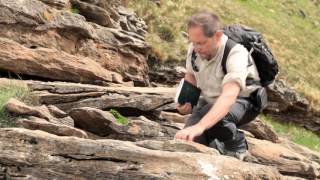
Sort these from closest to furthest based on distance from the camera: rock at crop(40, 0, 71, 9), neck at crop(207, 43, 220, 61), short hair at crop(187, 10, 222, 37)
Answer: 1. short hair at crop(187, 10, 222, 37)
2. neck at crop(207, 43, 220, 61)
3. rock at crop(40, 0, 71, 9)

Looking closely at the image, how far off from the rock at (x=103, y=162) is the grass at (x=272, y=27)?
16.1 meters

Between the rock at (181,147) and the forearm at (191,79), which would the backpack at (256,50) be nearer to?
the forearm at (191,79)

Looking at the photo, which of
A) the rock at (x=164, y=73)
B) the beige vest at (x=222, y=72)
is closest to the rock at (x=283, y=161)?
the beige vest at (x=222, y=72)

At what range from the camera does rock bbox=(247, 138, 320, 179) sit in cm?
1310

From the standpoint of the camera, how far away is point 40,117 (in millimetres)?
10484

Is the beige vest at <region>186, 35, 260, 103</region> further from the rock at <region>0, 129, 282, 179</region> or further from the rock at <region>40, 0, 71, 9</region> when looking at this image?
the rock at <region>40, 0, 71, 9</region>

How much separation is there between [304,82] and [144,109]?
73.4 feet

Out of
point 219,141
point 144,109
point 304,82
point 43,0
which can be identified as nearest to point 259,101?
point 219,141

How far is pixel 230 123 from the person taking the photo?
320 inches

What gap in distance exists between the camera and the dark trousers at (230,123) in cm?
813

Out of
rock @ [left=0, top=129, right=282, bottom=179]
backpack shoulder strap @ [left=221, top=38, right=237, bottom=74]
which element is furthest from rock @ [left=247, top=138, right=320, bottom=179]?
rock @ [left=0, top=129, right=282, bottom=179]

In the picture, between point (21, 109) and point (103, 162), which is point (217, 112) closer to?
point (103, 162)

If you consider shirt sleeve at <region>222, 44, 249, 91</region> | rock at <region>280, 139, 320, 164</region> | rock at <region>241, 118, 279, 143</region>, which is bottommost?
rock at <region>280, 139, 320, 164</region>

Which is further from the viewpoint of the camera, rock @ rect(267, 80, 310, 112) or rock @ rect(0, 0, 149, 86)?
rock @ rect(267, 80, 310, 112)
